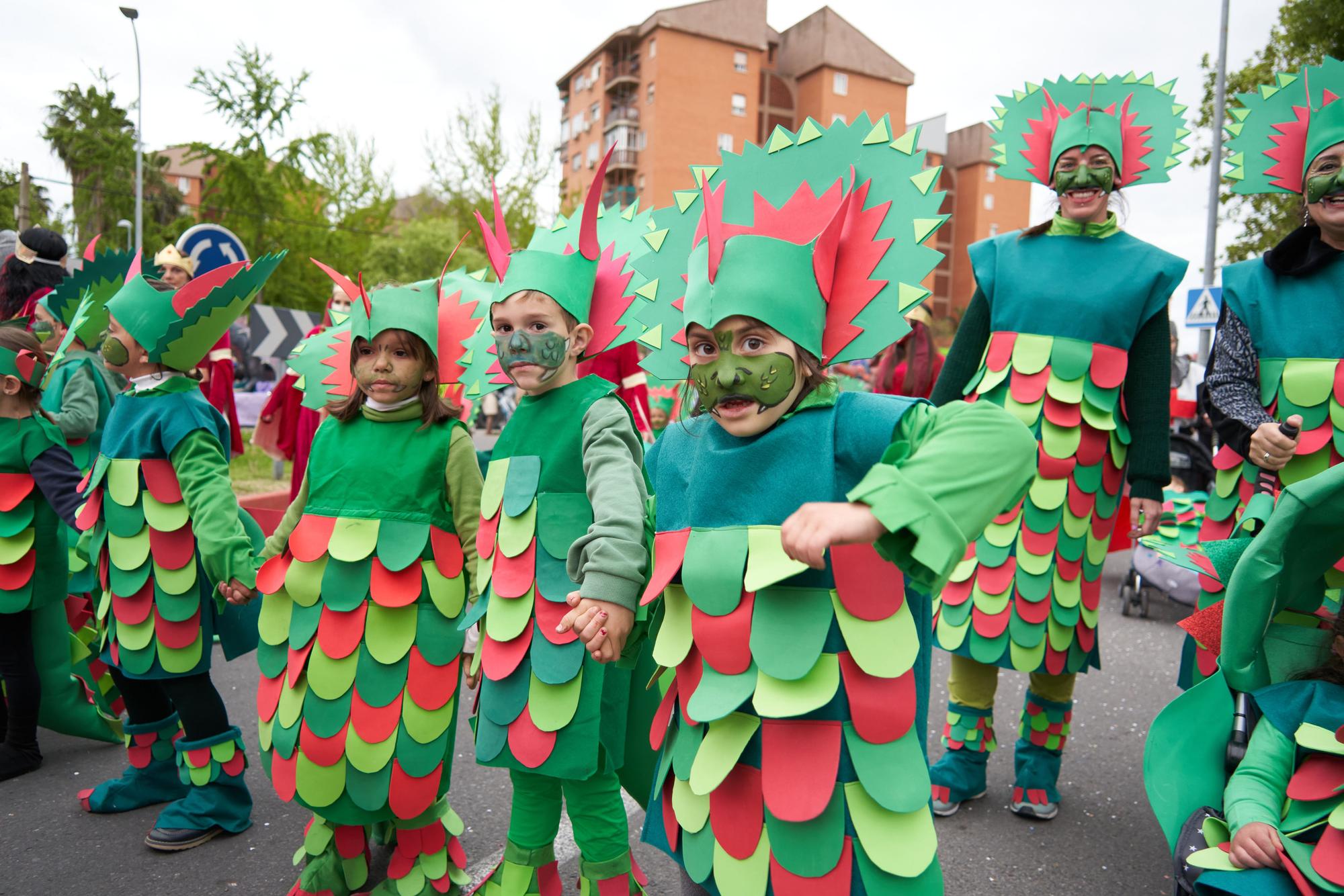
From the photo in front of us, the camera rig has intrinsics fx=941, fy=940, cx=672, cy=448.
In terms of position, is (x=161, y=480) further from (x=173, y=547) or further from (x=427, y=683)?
(x=427, y=683)

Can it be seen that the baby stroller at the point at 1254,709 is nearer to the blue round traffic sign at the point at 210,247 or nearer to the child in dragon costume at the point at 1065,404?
the child in dragon costume at the point at 1065,404

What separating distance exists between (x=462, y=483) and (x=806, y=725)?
1.40 m

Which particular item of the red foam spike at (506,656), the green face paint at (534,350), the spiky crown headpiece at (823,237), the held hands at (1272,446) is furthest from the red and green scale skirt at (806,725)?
the held hands at (1272,446)

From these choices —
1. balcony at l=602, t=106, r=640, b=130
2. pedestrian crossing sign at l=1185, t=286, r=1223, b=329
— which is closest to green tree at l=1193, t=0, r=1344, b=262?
pedestrian crossing sign at l=1185, t=286, r=1223, b=329

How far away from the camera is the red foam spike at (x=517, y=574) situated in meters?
2.38

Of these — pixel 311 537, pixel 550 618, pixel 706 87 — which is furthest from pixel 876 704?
pixel 706 87

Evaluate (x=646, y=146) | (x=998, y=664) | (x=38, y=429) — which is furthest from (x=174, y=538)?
(x=646, y=146)

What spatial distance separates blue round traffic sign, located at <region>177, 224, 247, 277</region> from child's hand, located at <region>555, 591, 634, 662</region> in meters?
5.27

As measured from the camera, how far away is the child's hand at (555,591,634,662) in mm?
1689

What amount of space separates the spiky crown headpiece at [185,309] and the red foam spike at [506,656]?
1.49 metres

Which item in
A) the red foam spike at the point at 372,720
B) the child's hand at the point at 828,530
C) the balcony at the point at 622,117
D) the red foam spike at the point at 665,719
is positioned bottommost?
the red foam spike at the point at 372,720

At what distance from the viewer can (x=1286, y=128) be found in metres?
2.87

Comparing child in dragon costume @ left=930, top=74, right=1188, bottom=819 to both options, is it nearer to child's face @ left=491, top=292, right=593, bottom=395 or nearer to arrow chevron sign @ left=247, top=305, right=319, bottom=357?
child's face @ left=491, top=292, right=593, bottom=395

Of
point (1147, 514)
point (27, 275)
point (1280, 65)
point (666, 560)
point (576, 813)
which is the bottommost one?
point (576, 813)
